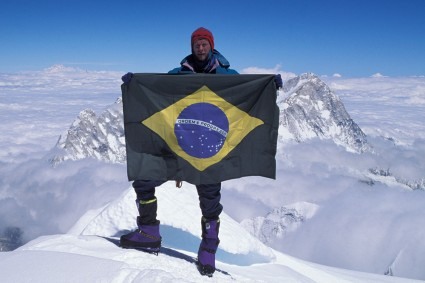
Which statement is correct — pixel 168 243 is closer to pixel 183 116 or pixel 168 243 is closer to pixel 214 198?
pixel 214 198

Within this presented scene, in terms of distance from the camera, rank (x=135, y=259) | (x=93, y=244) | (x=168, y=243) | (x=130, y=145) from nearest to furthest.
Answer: (x=135, y=259) < (x=93, y=244) < (x=130, y=145) < (x=168, y=243)

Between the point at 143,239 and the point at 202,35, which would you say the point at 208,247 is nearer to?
the point at 143,239

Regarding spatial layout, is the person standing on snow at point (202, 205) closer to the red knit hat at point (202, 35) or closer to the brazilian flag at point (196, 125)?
the brazilian flag at point (196, 125)

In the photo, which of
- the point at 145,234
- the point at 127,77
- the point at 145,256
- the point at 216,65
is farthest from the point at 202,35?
the point at 145,256

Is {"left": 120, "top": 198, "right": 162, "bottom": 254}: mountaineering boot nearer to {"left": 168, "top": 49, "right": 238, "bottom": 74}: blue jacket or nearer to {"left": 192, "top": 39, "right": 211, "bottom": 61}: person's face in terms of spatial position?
{"left": 168, "top": 49, "right": 238, "bottom": 74}: blue jacket

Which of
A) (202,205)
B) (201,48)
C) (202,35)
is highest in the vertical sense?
(202,35)

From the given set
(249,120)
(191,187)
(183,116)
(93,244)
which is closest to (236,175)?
(249,120)
